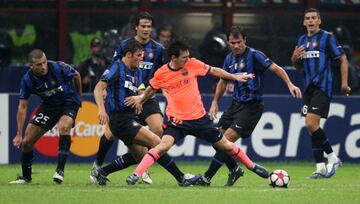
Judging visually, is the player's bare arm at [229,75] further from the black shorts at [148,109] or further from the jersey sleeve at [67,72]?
the jersey sleeve at [67,72]

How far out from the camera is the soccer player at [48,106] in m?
15.6

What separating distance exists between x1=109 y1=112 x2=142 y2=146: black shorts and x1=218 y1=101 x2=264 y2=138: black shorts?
1373 mm

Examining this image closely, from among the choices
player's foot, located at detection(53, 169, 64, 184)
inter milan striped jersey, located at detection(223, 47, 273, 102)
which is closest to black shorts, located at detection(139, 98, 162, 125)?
inter milan striped jersey, located at detection(223, 47, 273, 102)

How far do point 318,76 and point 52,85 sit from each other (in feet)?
12.0

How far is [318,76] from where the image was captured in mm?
16531

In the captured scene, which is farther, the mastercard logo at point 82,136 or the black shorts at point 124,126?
the mastercard logo at point 82,136

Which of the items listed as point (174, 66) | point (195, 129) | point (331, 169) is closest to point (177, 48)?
point (174, 66)

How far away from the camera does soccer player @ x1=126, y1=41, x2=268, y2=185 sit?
47.2ft

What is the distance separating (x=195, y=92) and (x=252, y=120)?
126cm

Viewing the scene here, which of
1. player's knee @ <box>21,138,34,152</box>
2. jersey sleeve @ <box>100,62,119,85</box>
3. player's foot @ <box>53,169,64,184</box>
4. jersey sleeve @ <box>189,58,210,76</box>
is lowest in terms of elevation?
player's foot @ <box>53,169,64,184</box>

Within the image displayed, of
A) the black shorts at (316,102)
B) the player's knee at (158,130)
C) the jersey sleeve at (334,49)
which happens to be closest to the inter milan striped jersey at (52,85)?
the player's knee at (158,130)

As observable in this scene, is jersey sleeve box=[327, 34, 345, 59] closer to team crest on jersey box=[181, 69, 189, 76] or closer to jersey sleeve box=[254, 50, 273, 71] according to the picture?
jersey sleeve box=[254, 50, 273, 71]

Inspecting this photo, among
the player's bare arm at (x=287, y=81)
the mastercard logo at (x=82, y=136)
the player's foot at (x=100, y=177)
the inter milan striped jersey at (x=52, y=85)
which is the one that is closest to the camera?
the player's bare arm at (x=287, y=81)

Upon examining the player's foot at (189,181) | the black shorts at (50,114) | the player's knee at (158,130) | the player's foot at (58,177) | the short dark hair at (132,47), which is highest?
the short dark hair at (132,47)
